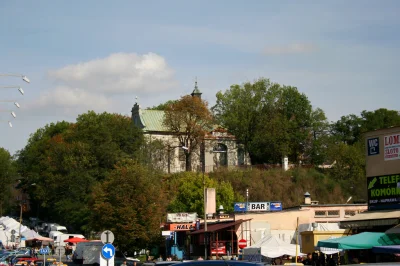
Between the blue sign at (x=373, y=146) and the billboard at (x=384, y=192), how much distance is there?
1343mm

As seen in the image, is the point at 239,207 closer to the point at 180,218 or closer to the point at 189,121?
the point at 180,218

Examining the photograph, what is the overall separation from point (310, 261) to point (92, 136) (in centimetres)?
6852

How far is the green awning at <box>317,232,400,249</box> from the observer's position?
31.1m

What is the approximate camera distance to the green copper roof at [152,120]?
11261cm

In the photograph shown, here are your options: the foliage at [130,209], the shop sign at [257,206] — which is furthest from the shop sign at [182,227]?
the foliage at [130,209]

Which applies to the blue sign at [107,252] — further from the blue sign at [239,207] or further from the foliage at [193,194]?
the foliage at [193,194]

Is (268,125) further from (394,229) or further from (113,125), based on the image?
(394,229)

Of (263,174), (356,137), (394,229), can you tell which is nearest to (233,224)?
(394,229)

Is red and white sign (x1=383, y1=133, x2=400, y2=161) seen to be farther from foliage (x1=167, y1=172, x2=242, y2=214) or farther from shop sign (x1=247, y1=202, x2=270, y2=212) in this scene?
foliage (x1=167, y1=172, x2=242, y2=214)

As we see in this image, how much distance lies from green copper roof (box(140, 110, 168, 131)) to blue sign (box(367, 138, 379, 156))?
7318cm

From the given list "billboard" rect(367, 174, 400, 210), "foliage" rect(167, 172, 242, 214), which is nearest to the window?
"foliage" rect(167, 172, 242, 214)

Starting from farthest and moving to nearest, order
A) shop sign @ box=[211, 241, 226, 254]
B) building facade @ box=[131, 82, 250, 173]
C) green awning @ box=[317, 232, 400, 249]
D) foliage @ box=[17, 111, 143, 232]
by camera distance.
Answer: building facade @ box=[131, 82, 250, 173]
foliage @ box=[17, 111, 143, 232]
shop sign @ box=[211, 241, 226, 254]
green awning @ box=[317, 232, 400, 249]

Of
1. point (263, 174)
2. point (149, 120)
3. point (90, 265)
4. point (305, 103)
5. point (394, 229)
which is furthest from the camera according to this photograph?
point (149, 120)

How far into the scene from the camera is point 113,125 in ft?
344
